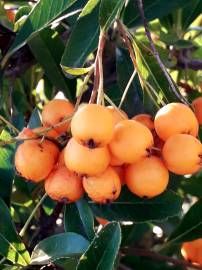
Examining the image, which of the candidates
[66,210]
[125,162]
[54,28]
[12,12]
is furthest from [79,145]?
[12,12]

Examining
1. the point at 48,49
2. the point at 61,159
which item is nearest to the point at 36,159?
the point at 61,159

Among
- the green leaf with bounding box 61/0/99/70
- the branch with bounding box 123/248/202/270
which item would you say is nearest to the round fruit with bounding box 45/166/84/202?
the green leaf with bounding box 61/0/99/70

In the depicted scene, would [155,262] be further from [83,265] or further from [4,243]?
[83,265]

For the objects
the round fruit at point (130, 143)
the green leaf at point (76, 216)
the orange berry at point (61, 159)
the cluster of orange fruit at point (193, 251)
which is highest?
the round fruit at point (130, 143)

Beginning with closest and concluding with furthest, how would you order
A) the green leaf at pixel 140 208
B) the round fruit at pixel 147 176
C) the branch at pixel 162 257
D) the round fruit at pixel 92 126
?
the round fruit at pixel 92 126
the round fruit at pixel 147 176
the green leaf at pixel 140 208
the branch at pixel 162 257

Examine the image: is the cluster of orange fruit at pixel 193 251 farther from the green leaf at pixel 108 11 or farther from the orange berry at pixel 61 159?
the green leaf at pixel 108 11

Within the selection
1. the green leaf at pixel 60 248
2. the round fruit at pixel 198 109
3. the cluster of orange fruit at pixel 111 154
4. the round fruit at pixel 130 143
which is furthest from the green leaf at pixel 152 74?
the green leaf at pixel 60 248
